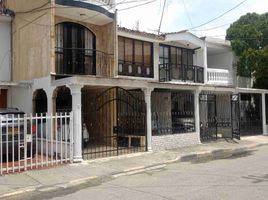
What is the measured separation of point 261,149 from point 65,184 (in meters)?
11.1

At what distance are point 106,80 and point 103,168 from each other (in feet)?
11.1

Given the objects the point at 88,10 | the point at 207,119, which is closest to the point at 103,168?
the point at 88,10

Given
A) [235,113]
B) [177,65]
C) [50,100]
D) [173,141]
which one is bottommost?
[173,141]

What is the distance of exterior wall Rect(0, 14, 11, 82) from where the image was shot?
679 inches

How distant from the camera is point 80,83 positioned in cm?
1299

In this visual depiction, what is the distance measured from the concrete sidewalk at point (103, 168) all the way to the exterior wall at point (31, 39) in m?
4.42

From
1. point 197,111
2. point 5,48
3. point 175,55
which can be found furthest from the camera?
point 175,55

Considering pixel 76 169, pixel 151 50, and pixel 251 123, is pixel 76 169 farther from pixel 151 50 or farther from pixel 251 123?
pixel 251 123

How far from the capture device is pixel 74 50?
54.6 feet

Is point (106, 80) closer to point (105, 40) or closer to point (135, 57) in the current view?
point (105, 40)

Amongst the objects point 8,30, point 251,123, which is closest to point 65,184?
point 8,30

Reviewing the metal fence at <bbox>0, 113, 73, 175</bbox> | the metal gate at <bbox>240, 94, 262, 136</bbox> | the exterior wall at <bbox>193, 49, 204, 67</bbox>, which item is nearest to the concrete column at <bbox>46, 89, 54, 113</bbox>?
the metal fence at <bbox>0, 113, 73, 175</bbox>

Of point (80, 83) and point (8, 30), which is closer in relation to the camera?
point (80, 83)

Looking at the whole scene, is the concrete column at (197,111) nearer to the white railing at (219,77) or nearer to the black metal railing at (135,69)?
the black metal railing at (135,69)
